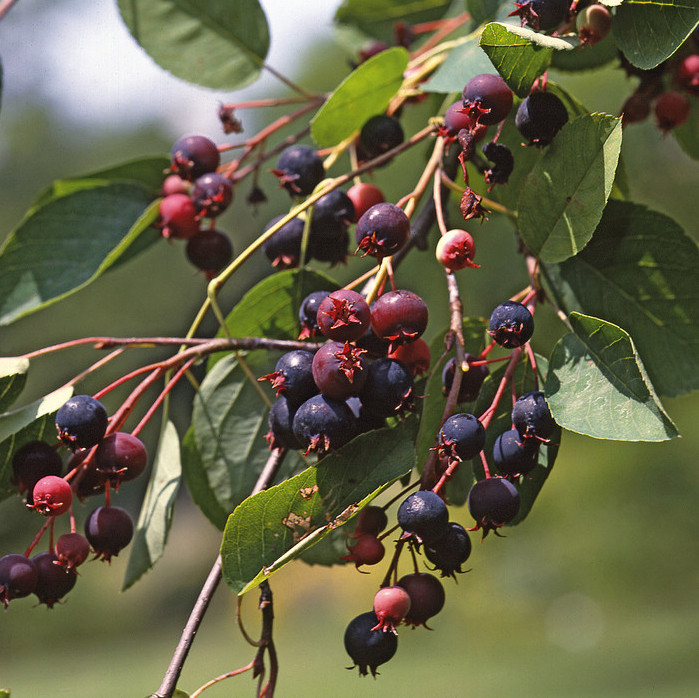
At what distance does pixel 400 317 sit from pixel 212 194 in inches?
11.5

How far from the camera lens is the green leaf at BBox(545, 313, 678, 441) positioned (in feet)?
1.47

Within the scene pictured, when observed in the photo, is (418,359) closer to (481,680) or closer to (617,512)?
(481,680)

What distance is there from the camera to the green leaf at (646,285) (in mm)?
602

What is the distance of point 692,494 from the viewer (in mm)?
5293

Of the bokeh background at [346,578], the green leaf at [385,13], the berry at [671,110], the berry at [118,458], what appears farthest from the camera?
the bokeh background at [346,578]

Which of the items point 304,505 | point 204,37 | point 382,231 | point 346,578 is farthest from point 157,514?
point 346,578

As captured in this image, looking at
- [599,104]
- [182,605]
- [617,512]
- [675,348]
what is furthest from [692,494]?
[182,605]

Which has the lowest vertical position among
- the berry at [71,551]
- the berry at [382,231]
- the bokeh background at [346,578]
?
the bokeh background at [346,578]

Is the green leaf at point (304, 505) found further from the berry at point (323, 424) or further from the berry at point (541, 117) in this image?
the berry at point (541, 117)

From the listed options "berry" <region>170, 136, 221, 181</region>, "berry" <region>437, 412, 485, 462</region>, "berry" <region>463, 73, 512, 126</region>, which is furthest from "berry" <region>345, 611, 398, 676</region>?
"berry" <region>170, 136, 221, 181</region>

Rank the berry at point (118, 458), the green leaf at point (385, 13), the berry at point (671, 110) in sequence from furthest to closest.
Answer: the green leaf at point (385, 13), the berry at point (671, 110), the berry at point (118, 458)

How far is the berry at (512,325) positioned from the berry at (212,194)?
0.31 meters

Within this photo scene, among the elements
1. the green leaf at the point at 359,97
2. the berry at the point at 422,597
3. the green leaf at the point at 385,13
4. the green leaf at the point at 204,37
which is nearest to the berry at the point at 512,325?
the berry at the point at 422,597

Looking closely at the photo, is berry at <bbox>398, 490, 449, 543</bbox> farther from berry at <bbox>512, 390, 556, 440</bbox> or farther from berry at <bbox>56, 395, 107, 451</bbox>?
berry at <bbox>56, 395, 107, 451</bbox>
